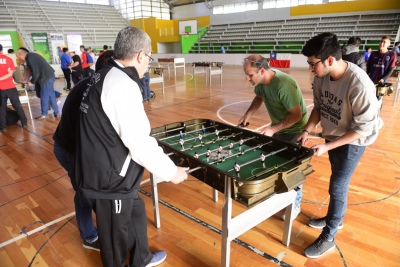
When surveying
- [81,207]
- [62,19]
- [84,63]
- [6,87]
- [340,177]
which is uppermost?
[62,19]

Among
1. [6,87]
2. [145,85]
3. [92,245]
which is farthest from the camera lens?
[145,85]

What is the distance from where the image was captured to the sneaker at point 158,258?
2014 mm

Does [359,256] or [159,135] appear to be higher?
[159,135]

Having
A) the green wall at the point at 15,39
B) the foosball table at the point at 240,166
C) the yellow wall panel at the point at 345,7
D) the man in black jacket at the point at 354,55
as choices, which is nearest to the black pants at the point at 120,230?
the foosball table at the point at 240,166

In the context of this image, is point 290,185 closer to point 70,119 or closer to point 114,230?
point 114,230

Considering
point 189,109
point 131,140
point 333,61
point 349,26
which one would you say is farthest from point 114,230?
point 349,26

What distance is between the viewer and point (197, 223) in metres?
2.47

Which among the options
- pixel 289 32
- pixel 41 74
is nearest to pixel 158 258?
pixel 41 74

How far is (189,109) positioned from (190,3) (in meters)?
18.4

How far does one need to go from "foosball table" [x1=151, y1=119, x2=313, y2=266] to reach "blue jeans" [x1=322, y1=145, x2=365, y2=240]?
266 millimetres

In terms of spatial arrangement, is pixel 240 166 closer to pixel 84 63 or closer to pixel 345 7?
pixel 84 63

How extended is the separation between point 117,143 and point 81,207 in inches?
39.6

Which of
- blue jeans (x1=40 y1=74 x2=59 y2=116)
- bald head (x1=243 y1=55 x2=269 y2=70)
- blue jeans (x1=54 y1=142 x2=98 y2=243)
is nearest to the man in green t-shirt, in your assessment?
bald head (x1=243 y1=55 x2=269 y2=70)

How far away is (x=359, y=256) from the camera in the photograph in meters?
2.04
